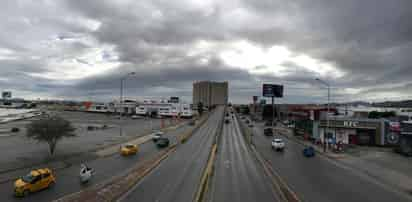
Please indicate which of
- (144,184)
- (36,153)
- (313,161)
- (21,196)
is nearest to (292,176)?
(313,161)

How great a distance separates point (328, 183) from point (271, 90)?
73.3 meters

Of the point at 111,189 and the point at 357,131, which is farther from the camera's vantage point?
the point at 357,131

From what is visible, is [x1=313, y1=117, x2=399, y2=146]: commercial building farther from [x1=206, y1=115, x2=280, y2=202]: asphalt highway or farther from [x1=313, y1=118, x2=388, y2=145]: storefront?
[x1=206, y1=115, x2=280, y2=202]: asphalt highway

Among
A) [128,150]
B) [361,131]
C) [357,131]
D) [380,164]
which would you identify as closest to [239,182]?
[128,150]

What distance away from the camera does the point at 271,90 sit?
90.6 m

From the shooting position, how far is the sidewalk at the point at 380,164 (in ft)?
69.3

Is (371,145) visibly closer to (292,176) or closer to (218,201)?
(292,176)

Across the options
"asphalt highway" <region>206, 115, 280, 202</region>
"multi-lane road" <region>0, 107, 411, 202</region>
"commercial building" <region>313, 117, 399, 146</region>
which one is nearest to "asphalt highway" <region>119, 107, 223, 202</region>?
"multi-lane road" <region>0, 107, 411, 202</region>

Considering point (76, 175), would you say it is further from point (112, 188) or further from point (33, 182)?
point (112, 188)

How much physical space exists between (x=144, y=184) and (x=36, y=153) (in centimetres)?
1877

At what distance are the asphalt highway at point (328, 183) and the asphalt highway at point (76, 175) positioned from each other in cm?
A: 1616

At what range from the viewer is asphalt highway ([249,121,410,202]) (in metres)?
16.9

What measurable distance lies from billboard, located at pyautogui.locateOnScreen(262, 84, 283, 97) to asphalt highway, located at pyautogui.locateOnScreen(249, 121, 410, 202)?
62382mm

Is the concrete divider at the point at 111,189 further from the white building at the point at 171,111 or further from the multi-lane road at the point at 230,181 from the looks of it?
the white building at the point at 171,111
